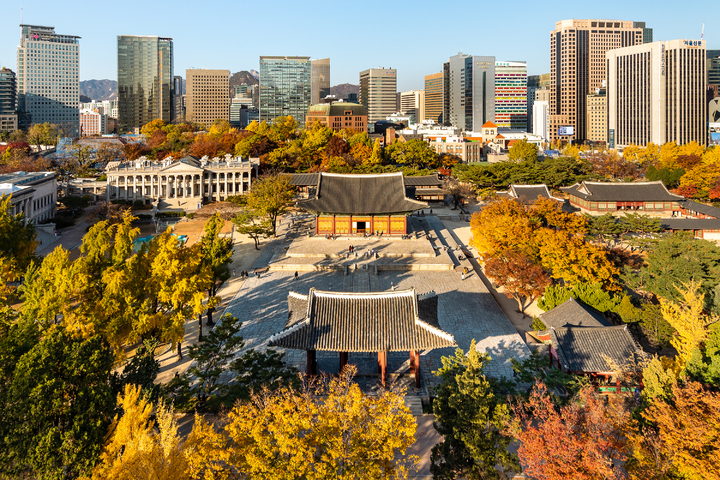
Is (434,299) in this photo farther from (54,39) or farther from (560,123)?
(54,39)

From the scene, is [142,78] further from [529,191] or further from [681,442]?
[681,442]

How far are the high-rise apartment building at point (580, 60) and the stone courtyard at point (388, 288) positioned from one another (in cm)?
12979

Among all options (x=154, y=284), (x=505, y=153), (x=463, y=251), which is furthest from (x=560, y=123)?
(x=154, y=284)

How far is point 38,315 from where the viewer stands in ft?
65.5

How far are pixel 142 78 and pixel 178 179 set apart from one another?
4621 inches

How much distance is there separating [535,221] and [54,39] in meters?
174

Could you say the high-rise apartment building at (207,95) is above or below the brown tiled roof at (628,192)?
above

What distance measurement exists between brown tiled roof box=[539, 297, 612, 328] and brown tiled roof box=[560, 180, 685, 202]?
3515 cm

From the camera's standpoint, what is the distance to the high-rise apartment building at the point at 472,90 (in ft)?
550

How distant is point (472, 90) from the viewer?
554 feet

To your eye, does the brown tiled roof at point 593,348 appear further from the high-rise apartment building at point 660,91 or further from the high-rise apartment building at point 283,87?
the high-rise apartment building at point 283,87

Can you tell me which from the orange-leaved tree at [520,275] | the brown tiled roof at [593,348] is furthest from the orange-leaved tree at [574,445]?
the orange-leaved tree at [520,275]

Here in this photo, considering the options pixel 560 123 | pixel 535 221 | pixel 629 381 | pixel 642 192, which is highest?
pixel 560 123

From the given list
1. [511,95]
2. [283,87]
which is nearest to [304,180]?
[283,87]
